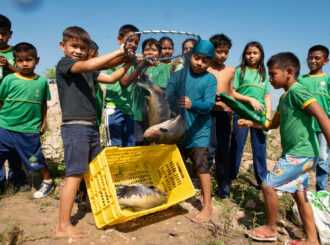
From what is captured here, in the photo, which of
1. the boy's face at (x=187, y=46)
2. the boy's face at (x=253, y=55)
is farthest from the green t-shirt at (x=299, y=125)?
the boy's face at (x=253, y=55)

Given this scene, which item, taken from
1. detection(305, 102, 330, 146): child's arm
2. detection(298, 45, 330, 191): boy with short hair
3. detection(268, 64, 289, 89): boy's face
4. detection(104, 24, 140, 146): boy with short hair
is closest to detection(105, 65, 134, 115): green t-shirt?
detection(104, 24, 140, 146): boy with short hair

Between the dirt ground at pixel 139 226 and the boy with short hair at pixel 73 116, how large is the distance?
0.21 m

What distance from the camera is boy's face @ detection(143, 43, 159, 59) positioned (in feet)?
6.78

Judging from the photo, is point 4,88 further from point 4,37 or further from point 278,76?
point 278,76

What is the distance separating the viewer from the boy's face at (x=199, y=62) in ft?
8.39

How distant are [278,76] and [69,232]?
2.37 m

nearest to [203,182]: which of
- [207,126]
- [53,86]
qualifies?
[207,126]

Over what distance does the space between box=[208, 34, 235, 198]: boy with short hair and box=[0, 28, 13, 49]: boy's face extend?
8.70 feet

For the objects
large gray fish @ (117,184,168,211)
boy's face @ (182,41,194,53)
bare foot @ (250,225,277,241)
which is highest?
boy's face @ (182,41,194,53)

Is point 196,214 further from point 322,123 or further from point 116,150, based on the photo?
point 322,123

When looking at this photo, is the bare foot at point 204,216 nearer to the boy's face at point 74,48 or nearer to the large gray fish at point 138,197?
the large gray fish at point 138,197

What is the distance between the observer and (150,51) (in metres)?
2.08

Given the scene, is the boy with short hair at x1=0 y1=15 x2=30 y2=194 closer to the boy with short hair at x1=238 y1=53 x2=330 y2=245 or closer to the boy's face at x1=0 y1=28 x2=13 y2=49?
the boy's face at x1=0 y1=28 x2=13 y2=49

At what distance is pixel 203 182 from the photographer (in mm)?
2746
